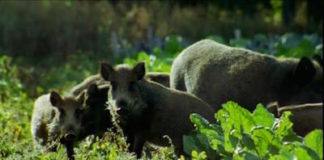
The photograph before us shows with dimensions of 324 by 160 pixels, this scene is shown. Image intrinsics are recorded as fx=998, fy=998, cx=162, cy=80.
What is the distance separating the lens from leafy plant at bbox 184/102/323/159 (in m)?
6.78

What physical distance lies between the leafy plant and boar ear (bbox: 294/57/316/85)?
9.78 ft

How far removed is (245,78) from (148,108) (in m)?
2.03

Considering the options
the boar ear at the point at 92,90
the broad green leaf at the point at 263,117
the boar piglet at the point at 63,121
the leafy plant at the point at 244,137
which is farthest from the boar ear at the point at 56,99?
the broad green leaf at the point at 263,117

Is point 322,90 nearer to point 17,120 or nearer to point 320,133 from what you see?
point 17,120

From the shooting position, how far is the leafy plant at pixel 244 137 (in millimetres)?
6777

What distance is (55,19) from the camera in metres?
21.9

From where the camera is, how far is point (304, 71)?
10555 millimetres

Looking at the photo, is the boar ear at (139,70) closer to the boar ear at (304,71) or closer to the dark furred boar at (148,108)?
the dark furred boar at (148,108)

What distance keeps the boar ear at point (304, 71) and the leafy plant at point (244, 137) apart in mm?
2980

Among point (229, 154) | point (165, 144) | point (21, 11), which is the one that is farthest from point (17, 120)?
point (21, 11)

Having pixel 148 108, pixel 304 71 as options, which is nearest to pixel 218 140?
pixel 148 108

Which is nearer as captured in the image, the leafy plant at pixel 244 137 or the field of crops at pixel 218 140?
the field of crops at pixel 218 140

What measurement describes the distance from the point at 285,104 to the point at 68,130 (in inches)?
108

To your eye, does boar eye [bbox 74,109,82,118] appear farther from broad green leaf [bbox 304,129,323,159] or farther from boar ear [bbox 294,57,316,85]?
broad green leaf [bbox 304,129,323,159]
